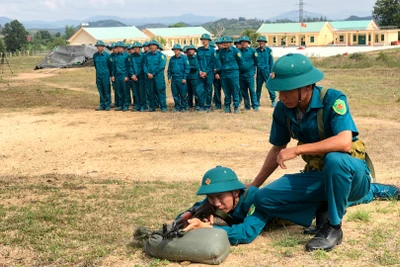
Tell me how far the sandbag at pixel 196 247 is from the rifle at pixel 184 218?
0.04 metres

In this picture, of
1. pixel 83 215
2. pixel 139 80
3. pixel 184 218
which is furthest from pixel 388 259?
pixel 139 80

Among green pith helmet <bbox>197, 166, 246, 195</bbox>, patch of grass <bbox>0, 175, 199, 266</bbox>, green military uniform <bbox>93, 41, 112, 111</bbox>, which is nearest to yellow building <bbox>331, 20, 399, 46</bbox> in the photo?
green military uniform <bbox>93, 41, 112, 111</bbox>

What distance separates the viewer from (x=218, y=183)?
3.98 meters

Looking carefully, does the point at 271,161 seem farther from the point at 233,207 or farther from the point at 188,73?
the point at 188,73

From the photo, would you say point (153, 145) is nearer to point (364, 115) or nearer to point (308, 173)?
point (364, 115)

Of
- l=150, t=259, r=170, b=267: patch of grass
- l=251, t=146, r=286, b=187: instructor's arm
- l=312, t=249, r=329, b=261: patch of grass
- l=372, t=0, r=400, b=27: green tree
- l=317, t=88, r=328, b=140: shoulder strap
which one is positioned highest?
l=372, t=0, r=400, b=27: green tree

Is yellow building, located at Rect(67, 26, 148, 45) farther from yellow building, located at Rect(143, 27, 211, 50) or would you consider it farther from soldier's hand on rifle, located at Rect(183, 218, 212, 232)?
soldier's hand on rifle, located at Rect(183, 218, 212, 232)

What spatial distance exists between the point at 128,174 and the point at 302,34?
68.6 meters

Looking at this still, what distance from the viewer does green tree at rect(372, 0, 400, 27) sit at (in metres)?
68.9

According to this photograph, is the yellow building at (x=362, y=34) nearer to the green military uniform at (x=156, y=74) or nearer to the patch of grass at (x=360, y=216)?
the green military uniform at (x=156, y=74)

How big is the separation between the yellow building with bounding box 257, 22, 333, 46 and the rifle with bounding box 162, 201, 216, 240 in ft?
229

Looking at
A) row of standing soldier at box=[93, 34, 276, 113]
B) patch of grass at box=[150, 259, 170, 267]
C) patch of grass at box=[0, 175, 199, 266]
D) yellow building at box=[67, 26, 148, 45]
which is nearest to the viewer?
patch of grass at box=[150, 259, 170, 267]

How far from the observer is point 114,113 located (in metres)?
14.0

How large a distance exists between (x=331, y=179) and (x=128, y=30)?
70.5 metres
